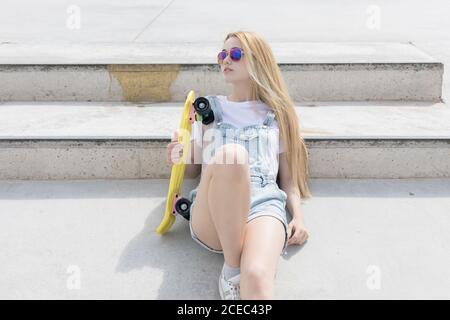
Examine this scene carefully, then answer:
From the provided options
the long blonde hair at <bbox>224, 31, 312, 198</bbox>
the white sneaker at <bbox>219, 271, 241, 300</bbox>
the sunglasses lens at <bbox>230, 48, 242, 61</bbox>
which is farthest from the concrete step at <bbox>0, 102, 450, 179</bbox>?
the white sneaker at <bbox>219, 271, 241, 300</bbox>

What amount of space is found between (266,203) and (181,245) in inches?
15.3

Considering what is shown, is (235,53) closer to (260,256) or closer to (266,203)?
(266,203)

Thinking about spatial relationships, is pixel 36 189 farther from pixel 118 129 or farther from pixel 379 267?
pixel 379 267

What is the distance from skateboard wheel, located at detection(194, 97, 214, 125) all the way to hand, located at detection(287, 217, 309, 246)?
1.85 ft

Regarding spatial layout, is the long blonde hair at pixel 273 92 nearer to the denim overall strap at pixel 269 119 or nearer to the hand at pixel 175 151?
the denim overall strap at pixel 269 119

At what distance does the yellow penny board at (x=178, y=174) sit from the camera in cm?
196

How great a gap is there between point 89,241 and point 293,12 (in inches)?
168

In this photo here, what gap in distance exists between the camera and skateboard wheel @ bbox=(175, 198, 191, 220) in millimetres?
1947

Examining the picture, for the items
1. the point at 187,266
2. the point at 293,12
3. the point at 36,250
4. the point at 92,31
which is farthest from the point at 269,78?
the point at 293,12

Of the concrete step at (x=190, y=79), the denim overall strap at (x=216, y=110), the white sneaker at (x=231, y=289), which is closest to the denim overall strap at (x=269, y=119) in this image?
the denim overall strap at (x=216, y=110)

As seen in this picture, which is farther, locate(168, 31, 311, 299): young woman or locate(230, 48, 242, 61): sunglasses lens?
locate(230, 48, 242, 61): sunglasses lens

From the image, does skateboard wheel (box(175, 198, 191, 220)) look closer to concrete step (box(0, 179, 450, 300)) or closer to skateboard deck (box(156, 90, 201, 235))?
skateboard deck (box(156, 90, 201, 235))

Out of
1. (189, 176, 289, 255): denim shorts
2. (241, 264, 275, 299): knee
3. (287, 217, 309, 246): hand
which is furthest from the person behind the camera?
(287, 217, 309, 246): hand
